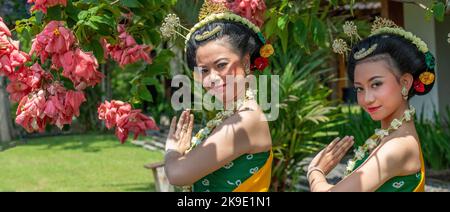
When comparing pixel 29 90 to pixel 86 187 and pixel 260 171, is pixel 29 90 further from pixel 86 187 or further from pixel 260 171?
pixel 86 187

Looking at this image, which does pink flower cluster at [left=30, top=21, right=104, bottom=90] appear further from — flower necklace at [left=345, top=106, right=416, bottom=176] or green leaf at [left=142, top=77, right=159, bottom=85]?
flower necklace at [left=345, top=106, right=416, bottom=176]

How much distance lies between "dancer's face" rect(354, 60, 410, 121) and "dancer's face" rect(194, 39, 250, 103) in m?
0.49

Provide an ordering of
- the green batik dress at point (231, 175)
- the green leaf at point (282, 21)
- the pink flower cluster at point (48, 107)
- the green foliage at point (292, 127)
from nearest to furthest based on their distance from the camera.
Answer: the green batik dress at point (231, 175) → the pink flower cluster at point (48, 107) → the green leaf at point (282, 21) → the green foliage at point (292, 127)

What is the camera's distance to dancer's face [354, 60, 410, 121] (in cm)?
259

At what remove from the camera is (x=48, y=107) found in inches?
111

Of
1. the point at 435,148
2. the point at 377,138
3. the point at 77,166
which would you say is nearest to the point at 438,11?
the point at 377,138

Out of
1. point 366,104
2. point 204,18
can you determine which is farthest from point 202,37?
point 366,104

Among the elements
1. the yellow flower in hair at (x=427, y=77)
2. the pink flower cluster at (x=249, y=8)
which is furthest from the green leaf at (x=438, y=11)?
the pink flower cluster at (x=249, y=8)

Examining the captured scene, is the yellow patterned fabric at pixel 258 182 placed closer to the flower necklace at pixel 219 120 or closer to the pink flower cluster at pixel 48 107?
the flower necklace at pixel 219 120

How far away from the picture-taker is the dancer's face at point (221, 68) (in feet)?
9.19

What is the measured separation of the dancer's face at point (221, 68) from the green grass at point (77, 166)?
262 inches

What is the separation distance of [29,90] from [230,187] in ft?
3.16

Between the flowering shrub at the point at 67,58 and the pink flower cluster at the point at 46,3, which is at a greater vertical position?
the pink flower cluster at the point at 46,3
